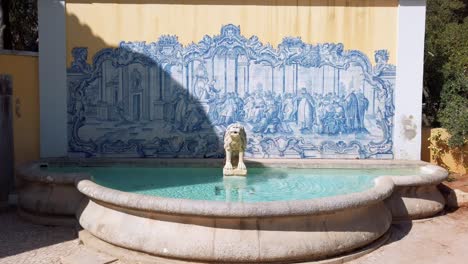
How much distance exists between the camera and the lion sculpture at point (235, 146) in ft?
26.4

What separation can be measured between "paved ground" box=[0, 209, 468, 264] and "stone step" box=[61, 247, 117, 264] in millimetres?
168

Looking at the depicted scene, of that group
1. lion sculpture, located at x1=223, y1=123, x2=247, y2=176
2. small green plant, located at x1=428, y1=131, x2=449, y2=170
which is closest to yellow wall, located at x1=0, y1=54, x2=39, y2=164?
lion sculpture, located at x1=223, y1=123, x2=247, y2=176

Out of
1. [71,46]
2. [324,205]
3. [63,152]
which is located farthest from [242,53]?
[324,205]

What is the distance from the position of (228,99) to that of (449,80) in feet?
15.5

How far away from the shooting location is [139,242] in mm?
5875

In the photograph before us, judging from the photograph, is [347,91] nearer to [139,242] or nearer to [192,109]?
[192,109]

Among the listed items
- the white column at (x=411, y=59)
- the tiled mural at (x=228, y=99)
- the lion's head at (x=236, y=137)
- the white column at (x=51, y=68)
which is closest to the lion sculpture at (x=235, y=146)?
the lion's head at (x=236, y=137)

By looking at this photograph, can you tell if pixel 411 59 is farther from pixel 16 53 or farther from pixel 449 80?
pixel 16 53

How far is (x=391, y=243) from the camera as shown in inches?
263

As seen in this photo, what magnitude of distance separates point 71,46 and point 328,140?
545 cm

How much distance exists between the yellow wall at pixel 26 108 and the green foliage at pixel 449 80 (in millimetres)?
8263

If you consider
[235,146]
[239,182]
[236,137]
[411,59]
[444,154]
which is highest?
[411,59]

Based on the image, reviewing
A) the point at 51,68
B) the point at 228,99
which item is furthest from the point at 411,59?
the point at 51,68

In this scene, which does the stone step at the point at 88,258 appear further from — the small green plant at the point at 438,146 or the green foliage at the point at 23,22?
the green foliage at the point at 23,22
